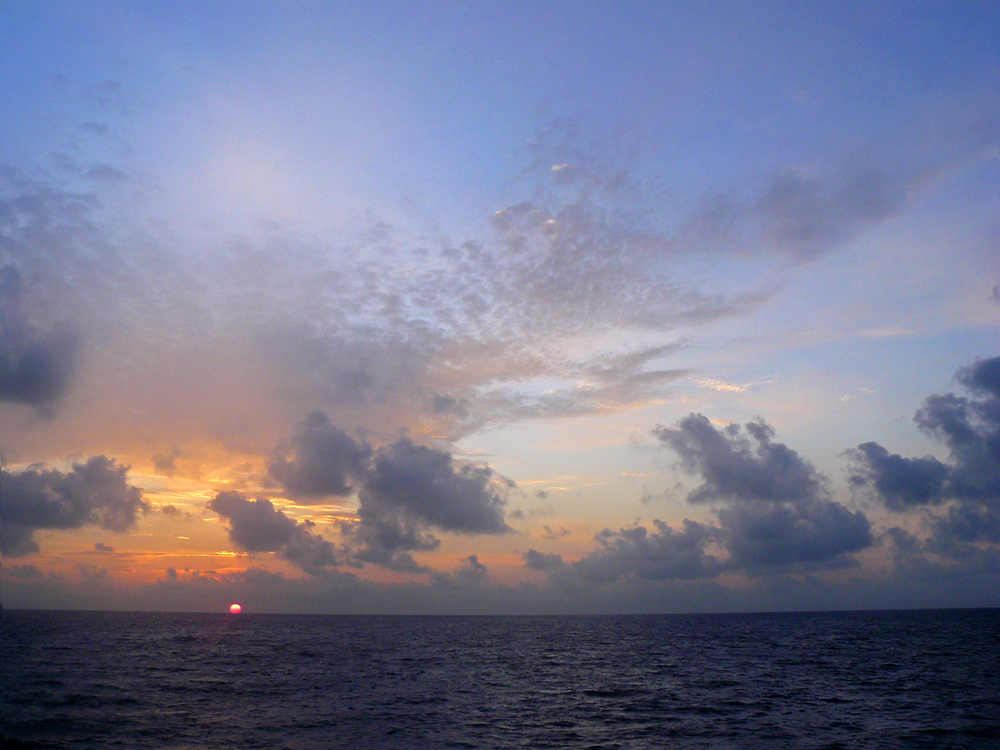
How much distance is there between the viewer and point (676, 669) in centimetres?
7881

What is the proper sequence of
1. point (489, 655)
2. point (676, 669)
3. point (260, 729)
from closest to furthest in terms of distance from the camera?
point (260, 729)
point (676, 669)
point (489, 655)

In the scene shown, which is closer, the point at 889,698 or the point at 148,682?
the point at 889,698

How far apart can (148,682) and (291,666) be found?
20.5m

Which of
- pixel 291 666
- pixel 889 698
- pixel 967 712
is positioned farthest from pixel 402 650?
pixel 967 712

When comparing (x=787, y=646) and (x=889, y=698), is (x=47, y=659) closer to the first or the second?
(x=889, y=698)

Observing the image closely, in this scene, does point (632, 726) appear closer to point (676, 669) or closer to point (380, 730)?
point (380, 730)

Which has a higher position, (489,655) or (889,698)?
(889,698)

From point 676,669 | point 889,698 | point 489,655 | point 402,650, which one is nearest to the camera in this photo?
point 889,698

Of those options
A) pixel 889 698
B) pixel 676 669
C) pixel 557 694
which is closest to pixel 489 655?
pixel 676 669

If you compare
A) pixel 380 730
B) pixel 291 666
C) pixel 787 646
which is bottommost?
pixel 787 646

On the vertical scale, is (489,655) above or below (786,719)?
below

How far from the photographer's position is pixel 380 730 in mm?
41438

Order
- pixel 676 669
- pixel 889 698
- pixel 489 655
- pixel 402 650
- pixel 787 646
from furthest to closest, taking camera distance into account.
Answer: pixel 787 646, pixel 402 650, pixel 489 655, pixel 676 669, pixel 889 698

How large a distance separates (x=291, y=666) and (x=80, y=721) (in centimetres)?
3926
